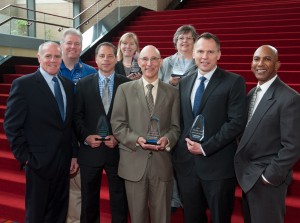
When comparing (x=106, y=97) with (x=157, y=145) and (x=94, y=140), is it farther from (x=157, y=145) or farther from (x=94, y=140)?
(x=157, y=145)

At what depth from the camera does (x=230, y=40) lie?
6.88 metres

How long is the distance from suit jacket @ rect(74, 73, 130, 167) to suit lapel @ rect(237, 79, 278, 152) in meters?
1.13

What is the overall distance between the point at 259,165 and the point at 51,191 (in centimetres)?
170

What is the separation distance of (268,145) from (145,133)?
0.90m

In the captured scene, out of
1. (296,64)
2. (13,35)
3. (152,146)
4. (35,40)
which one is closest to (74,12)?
(35,40)

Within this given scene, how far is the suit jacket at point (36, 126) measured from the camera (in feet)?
8.69

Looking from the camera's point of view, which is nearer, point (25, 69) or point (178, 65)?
point (178, 65)

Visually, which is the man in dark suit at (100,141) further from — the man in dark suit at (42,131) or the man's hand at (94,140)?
Result: the man in dark suit at (42,131)

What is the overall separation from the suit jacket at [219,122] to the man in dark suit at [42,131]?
1.04 m

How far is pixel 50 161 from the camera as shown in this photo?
109 inches

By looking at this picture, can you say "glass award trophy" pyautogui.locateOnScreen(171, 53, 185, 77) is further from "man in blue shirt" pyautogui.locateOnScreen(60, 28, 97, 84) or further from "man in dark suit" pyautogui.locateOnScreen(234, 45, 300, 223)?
"man in dark suit" pyautogui.locateOnScreen(234, 45, 300, 223)

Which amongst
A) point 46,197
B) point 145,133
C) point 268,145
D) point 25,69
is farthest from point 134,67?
point 25,69

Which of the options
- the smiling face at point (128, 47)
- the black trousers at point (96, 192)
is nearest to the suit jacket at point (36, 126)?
the black trousers at point (96, 192)

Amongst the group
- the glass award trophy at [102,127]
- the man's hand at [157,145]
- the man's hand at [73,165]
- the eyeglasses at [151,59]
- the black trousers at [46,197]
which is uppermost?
the eyeglasses at [151,59]
